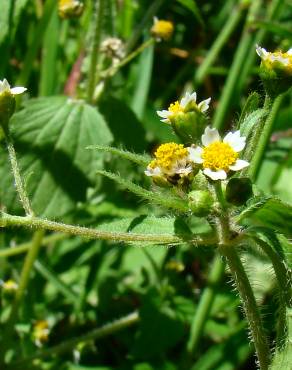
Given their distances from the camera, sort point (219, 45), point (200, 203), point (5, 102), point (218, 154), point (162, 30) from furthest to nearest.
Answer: point (219, 45), point (162, 30), point (5, 102), point (218, 154), point (200, 203)

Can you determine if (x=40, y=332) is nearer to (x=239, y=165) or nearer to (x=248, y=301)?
(x=248, y=301)

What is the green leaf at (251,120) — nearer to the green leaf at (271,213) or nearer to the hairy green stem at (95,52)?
the green leaf at (271,213)

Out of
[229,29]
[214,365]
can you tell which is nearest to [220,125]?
[229,29]

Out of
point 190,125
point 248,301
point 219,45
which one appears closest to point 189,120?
point 190,125

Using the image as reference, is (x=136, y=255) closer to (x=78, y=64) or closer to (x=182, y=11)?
(x=78, y=64)

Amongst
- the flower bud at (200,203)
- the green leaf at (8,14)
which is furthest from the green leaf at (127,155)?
the green leaf at (8,14)

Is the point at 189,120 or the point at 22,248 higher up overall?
the point at 189,120
